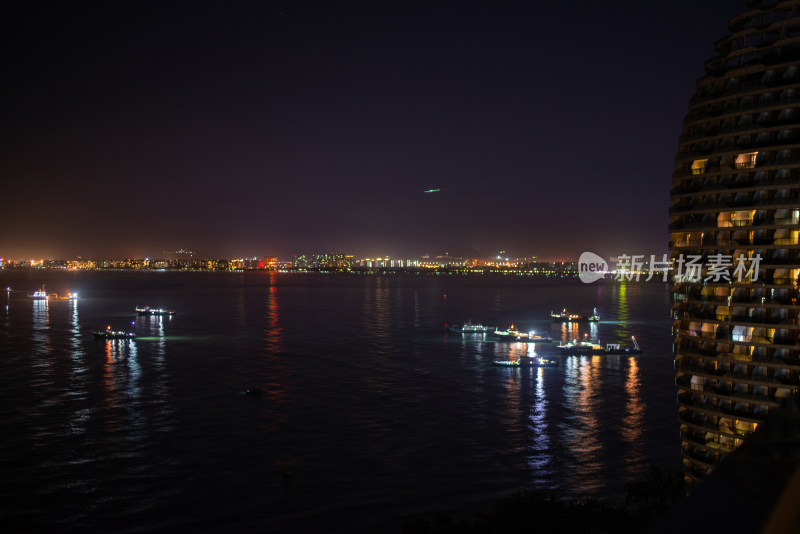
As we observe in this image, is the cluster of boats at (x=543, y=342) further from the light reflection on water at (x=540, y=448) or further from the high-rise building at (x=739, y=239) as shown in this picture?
the high-rise building at (x=739, y=239)

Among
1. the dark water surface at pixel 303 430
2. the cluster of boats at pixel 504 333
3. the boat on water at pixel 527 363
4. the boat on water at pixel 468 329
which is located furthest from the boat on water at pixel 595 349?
the boat on water at pixel 468 329

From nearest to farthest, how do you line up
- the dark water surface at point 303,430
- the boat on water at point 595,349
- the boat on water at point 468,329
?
the dark water surface at point 303,430
the boat on water at point 595,349
the boat on water at point 468,329

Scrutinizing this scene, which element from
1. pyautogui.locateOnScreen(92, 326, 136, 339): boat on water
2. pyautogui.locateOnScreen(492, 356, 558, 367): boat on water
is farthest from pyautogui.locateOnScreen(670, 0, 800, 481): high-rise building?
pyautogui.locateOnScreen(92, 326, 136, 339): boat on water

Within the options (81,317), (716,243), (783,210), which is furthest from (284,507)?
(81,317)

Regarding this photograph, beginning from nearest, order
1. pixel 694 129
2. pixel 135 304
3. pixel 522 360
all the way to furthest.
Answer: pixel 694 129 < pixel 522 360 < pixel 135 304

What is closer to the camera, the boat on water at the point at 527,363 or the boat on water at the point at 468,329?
the boat on water at the point at 527,363

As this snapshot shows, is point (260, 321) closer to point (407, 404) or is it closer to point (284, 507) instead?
point (407, 404)

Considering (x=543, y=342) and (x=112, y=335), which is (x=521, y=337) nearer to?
(x=543, y=342)

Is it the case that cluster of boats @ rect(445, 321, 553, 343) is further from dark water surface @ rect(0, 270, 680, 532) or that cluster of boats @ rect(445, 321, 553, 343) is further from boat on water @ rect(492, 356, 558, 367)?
boat on water @ rect(492, 356, 558, 367)
